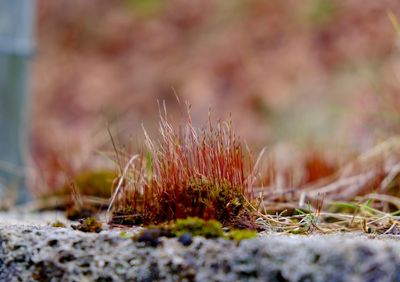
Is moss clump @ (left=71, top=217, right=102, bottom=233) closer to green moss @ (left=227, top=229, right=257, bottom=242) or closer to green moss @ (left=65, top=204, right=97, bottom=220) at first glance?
→ green moss @ (left=227, top=229, right=257, bottom=242)

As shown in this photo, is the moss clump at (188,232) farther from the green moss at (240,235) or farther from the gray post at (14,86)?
the gray post at (14,86)

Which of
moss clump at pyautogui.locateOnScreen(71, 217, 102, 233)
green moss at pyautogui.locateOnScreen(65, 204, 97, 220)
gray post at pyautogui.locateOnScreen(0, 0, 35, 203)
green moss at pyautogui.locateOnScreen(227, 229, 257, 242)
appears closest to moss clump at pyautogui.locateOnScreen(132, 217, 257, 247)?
green moss at pyautogui.locateOnScreen(227, 229, 257, 242)

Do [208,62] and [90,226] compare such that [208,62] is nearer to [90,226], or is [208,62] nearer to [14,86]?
[14,86]

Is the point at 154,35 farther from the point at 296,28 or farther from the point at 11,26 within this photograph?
the point at 11,26

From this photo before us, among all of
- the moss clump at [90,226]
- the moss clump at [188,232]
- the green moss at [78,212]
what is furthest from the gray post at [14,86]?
the moss clump at [188,232]

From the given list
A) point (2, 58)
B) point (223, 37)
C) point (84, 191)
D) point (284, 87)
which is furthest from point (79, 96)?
point (84, 191)

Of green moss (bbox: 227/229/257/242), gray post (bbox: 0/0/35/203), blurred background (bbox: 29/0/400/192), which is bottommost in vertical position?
green moss (bbox: 227/229/257/242)

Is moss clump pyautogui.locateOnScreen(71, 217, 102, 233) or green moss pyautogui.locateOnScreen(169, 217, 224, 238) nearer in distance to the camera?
green moss pyautogui.locateOnScreen(169, 217, 224, 238)
